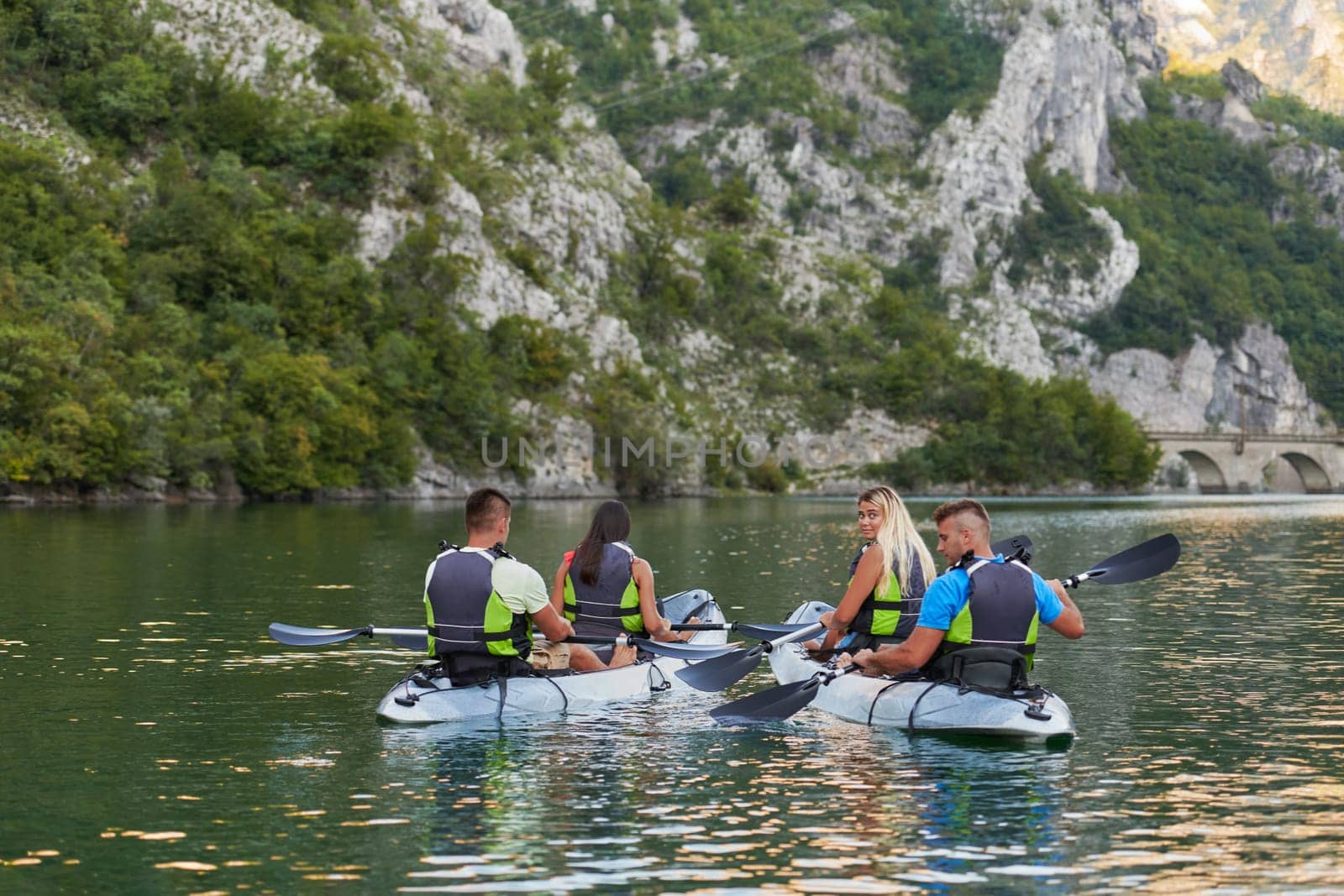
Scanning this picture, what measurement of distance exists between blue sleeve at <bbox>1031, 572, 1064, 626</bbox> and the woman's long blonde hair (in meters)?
1.67

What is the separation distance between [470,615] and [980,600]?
503 centimetres

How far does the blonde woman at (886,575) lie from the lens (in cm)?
1719

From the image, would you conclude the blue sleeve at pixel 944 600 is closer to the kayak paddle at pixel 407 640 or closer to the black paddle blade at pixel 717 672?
the black paddle blade at pixel 717 672

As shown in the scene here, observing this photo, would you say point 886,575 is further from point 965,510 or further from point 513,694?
point 513,694

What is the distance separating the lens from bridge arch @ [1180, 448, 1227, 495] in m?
169

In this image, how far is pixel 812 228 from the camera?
18588cm

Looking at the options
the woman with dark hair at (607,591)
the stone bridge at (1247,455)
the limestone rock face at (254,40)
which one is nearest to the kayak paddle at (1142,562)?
the woman with dark hair at (607,591)

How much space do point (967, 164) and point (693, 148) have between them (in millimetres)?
32804

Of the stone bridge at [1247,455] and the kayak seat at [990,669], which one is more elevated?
the stone bridge at [1247,455]

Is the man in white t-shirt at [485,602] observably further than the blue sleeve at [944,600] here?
Yes

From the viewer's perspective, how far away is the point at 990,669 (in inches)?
620

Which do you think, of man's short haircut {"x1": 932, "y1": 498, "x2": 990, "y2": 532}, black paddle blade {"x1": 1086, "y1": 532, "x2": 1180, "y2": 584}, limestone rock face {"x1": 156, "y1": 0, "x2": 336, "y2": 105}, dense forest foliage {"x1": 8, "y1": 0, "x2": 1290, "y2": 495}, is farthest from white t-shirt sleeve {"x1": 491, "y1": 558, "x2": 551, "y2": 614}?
limestone rock face {"x1": 156, "y1": 0, "x2": 336, "y2": 105}

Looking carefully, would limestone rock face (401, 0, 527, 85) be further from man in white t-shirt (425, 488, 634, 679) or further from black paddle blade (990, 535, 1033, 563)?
black paddle blade (990, 535, 1033, 563)

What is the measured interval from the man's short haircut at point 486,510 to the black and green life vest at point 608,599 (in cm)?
256
